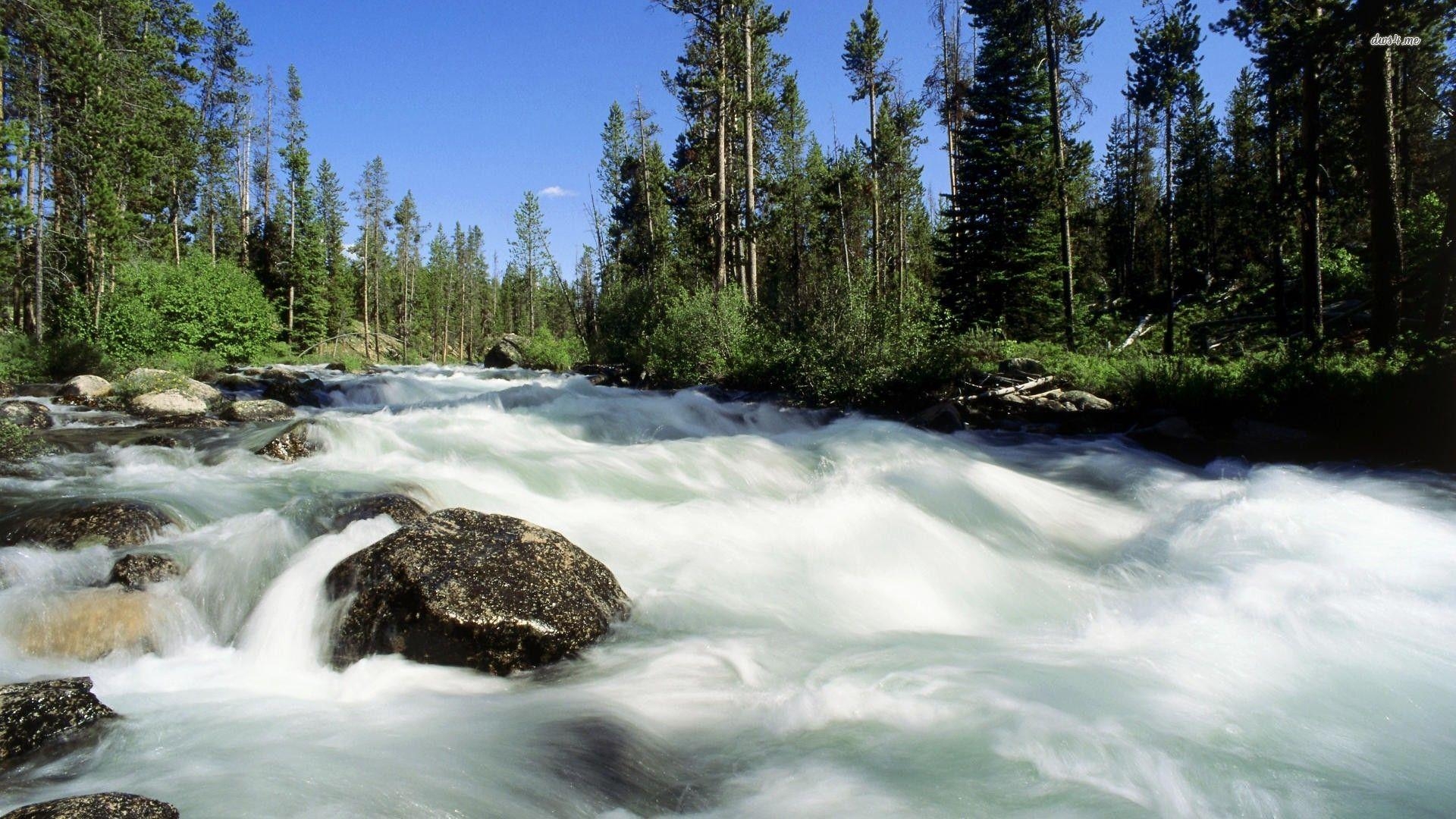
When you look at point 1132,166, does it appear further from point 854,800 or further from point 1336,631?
point 854,800

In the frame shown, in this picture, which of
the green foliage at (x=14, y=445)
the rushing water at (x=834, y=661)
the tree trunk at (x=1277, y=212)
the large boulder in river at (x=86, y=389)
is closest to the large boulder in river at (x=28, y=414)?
the large boulder in river at (x=86, y=389)

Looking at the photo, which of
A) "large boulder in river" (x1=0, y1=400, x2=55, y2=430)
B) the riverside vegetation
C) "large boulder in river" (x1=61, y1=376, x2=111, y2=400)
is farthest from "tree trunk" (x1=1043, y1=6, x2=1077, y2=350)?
"large boulder in river" (x1=61, y1=376, x2=111, y2=400)

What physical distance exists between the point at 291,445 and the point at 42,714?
731 centimetres

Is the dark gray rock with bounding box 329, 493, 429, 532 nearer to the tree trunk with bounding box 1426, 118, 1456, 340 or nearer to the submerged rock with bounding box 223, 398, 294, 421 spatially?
the submerged rock with bounding box 223, 398, 294, 421

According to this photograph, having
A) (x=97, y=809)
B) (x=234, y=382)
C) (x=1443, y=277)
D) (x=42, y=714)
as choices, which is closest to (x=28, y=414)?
(x=234, y=382)

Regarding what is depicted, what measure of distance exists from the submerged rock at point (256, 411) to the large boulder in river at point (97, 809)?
1372 centimetres

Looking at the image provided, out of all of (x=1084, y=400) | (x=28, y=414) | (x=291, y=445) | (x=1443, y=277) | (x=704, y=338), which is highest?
(x=704, y=338)

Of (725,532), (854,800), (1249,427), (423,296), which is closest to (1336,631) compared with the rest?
(854,800)

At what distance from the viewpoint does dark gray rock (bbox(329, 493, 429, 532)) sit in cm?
666

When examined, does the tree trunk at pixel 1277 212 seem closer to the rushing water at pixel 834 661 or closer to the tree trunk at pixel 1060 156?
the tree trunk at pixel 1060 156

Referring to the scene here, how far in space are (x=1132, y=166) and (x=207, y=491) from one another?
4463 centimetres

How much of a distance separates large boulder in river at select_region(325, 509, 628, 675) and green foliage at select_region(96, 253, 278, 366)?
921 inches

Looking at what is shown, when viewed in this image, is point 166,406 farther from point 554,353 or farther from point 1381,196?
point 554,353

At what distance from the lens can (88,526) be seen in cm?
607
